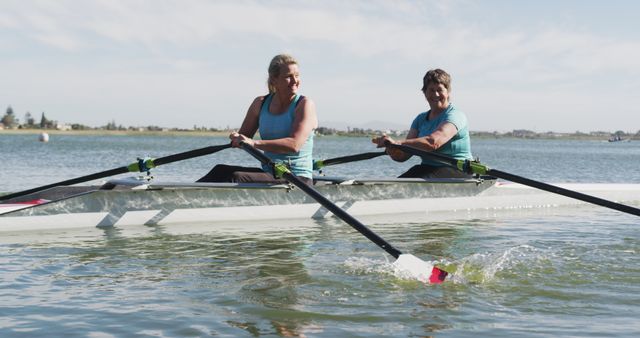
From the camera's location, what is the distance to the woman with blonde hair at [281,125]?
8516mm

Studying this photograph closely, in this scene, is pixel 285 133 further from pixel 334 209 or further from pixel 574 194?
pixel 574 194

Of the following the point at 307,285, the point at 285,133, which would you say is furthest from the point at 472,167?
the point at 307,285

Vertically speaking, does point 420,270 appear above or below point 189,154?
below

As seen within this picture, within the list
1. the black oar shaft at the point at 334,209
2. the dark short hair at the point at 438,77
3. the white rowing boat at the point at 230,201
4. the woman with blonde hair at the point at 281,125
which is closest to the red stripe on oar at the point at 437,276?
the black oar shaft at the point at 334,209

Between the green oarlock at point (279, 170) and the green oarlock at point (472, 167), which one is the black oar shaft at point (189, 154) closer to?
the green oarlock at point (279, 170)

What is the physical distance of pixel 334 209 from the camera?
7.11m

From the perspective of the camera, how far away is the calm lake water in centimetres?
489

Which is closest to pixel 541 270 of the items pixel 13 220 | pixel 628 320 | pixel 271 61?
pixel 628 320

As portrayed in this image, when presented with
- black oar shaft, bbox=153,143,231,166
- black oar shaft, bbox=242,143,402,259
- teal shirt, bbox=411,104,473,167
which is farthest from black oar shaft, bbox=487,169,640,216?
black oar shaft, bbox=153,143,231,166

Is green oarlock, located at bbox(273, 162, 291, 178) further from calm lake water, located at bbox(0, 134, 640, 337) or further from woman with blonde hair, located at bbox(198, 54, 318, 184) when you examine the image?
calm lake water, located at bbox(0, 134, 640, 337)

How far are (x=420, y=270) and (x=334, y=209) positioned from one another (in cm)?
127

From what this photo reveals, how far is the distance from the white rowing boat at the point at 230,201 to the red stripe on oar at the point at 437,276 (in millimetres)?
3620

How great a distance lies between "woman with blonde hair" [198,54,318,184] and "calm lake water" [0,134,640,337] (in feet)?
2.67

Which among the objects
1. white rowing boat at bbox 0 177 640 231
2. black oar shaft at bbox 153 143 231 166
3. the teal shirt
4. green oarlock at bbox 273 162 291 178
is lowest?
white rowing boat at bbox 0 177 640 231
